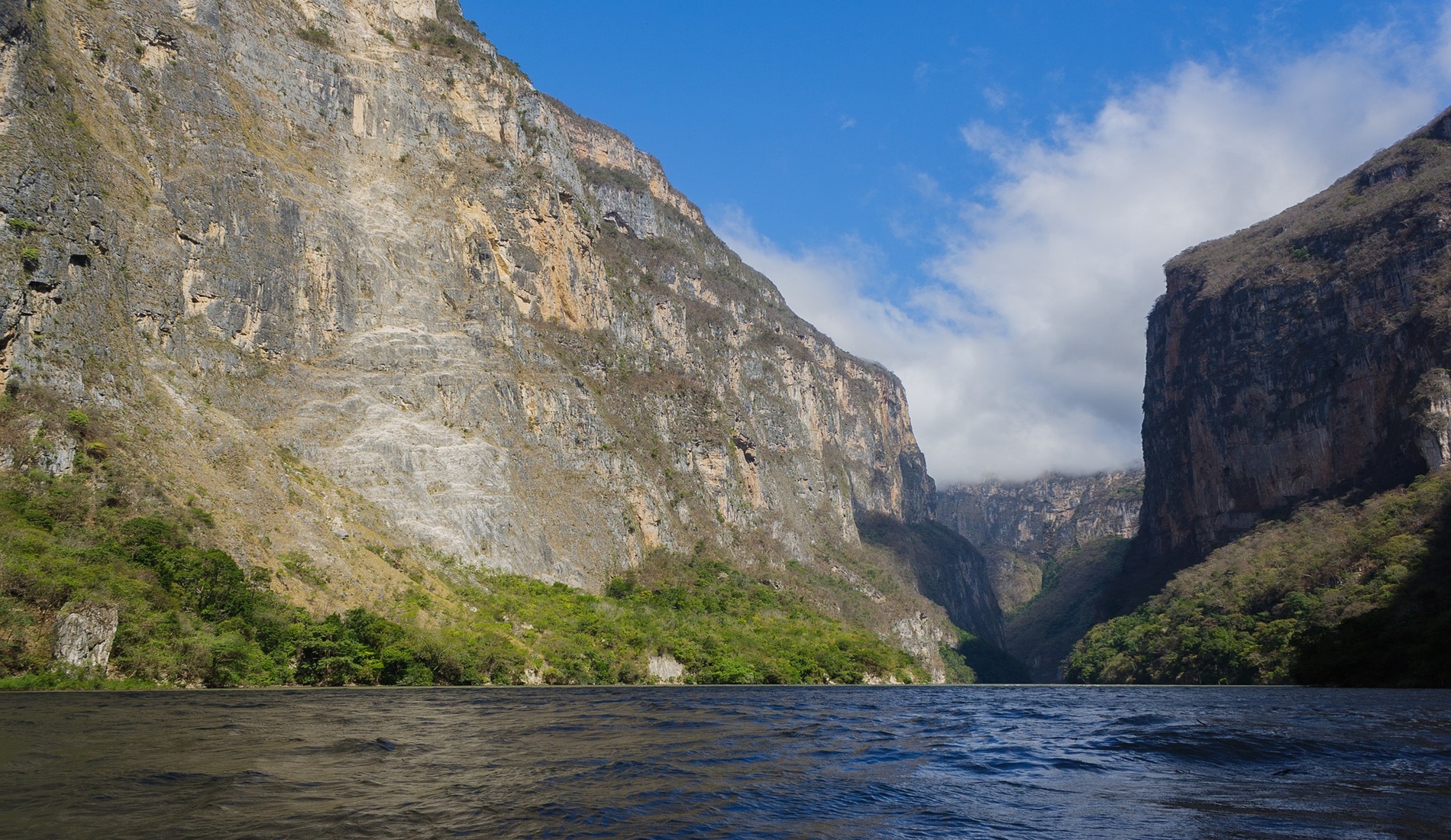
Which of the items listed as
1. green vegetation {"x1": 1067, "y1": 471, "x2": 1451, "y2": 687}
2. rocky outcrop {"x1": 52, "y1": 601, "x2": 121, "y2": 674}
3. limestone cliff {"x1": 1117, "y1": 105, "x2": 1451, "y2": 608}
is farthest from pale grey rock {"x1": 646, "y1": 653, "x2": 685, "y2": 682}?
limestone cliff {"x1": 1117, "y1": 105, "x2": 1451, "y2": 608}

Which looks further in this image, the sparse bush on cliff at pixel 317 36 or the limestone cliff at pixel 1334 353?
the limestone cliff at pixel 1334 353

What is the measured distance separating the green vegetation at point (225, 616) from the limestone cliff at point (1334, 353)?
4654 inches

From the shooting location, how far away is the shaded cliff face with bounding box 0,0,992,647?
6656 cm

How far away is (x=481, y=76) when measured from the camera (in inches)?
5192

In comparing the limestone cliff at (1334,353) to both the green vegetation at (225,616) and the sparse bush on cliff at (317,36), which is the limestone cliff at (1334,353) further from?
the sparse bush on cliff at (317,36)

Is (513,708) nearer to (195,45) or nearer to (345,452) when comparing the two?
(345,452)

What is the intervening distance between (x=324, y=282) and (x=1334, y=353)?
168412 mm

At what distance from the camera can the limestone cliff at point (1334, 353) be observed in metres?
138

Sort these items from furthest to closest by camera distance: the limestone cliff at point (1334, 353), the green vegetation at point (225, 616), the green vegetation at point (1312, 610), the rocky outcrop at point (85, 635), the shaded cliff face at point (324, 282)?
the limestone cliff at point (1334, 353), the green vegetation at point (1312, 610), the shaded cliff face at point (324, 282), the green vegetation at point (225, 616), the rocky outcrop at point (85, 635)

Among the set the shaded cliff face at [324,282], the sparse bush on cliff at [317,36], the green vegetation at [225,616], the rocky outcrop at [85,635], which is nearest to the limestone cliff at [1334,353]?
the shaded cliff face at [324,282]

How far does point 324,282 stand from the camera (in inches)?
3789

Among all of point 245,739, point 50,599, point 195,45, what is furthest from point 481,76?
point 245,739

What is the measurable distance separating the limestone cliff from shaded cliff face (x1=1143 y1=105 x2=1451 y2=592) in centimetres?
Answer: 26

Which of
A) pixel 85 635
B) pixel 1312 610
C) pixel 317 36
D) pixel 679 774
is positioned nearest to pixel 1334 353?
pixel 1312 610
